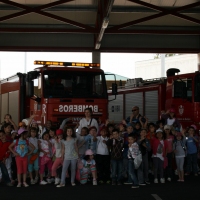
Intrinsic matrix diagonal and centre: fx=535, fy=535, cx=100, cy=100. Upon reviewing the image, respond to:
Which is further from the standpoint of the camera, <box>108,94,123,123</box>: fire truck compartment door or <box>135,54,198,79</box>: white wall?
<box>135,54,198,79</box>: white wall

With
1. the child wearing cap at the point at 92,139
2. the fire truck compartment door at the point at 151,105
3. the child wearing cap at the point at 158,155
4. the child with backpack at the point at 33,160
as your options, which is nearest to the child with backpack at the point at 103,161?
the child wearing cap at the point at 92,139

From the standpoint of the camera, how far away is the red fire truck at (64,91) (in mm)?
16016

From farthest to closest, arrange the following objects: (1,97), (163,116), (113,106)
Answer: (113,106) → (1,97) → (163,116)

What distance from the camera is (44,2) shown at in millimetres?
26891

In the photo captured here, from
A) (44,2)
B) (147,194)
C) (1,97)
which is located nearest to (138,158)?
(147,194)

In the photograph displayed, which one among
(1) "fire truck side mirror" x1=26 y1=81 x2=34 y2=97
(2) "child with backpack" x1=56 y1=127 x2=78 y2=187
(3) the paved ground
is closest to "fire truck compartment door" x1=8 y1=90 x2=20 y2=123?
(1) "fire truck side mirror" x1=26 y1=81 x2=34 y2=97

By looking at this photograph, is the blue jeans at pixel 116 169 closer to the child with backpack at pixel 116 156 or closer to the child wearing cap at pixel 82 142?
the child with backpack at pixel 116 156

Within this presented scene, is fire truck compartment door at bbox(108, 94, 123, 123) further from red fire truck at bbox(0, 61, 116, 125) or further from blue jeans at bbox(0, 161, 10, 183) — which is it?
blue jeans at bbox(0, 161, 10, 183)

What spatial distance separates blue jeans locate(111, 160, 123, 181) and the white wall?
133ft

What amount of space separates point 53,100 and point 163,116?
3.64 m

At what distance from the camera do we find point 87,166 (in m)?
12.9

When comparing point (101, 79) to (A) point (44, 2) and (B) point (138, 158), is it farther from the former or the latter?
(A) point (44, 2)

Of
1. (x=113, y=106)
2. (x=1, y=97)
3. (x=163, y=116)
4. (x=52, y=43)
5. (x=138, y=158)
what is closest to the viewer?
(x=138, y=158)

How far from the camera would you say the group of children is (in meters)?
12.6
